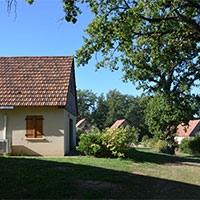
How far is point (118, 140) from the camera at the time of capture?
1315 centimetres

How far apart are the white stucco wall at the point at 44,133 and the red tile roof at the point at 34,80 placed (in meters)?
0.65

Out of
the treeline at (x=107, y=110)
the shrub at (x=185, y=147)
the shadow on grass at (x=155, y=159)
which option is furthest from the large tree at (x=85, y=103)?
the shadow on grass at (x=155, y=159)

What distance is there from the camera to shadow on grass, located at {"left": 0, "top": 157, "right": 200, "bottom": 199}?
234 inches

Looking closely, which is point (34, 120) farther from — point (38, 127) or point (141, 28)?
point (141, 28)

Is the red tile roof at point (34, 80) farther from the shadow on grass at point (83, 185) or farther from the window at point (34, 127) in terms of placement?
the shadow on grass at point (83, 185)

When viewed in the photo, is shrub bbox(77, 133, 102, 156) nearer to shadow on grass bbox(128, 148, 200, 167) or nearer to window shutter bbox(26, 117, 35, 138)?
shadow on grass bbox(128, 148, 200, 167)

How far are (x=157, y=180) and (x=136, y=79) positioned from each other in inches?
695

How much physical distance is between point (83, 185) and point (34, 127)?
8.72 meters

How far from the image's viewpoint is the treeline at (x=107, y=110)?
6869 cm

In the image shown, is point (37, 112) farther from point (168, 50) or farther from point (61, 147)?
point (168, 50)

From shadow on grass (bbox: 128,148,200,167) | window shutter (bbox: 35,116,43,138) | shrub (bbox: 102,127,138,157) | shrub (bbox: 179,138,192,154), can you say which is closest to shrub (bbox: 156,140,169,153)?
shrub (bbox: 179,138,192,154)

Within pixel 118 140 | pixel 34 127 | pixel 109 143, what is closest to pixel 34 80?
pixel 34 127

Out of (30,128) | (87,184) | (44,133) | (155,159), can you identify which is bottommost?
(155,159)

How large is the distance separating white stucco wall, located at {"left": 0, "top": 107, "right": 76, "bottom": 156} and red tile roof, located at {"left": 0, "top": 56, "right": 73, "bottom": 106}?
25.7 inches
